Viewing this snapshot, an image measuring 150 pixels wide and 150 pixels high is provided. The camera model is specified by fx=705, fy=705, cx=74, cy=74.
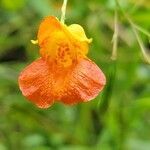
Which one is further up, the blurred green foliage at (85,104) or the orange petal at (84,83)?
the orange petal at (84,83)

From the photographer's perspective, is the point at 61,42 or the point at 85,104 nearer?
the point at 61,42

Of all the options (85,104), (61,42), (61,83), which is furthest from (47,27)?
(85,104)

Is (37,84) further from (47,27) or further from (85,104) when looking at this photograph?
(85,104)

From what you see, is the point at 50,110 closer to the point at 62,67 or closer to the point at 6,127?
the point at 6,127

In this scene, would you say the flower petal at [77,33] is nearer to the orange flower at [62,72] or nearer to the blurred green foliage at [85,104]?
the orange flower at [62,72]

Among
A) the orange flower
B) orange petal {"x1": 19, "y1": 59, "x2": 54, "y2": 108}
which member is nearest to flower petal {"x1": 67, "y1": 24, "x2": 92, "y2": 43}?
the orange flower

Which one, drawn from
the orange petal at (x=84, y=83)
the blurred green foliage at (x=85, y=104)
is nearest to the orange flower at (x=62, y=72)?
the orange petal at (x=84, y=83)
